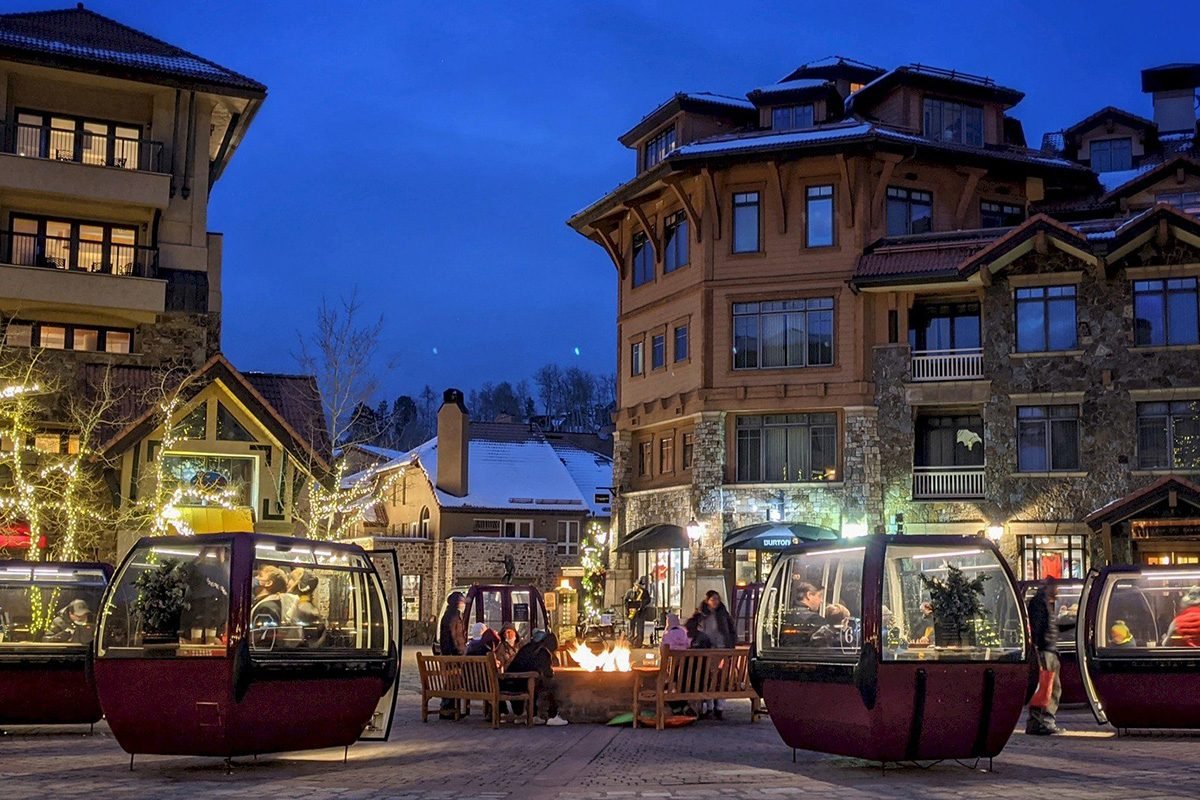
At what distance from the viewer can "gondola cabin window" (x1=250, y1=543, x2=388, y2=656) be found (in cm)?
1240

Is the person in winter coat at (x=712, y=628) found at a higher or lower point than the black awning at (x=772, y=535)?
lower

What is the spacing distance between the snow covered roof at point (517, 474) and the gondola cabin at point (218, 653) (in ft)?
140

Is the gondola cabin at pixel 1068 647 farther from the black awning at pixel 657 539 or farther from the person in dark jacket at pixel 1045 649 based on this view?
the black awning at pixel 657 539

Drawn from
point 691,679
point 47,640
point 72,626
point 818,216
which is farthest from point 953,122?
point 47,640

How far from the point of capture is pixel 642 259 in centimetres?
4531

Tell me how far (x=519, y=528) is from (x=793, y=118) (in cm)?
2212

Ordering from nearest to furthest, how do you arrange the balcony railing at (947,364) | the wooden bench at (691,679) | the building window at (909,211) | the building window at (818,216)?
1. the wooden bench at (691,679)
2. the balcony railing at (947,364)
3. the building window at (818,216)
4. the building window at (909,211)

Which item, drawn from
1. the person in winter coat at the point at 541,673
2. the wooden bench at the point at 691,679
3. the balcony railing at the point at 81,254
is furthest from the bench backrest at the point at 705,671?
the balcony railing at the point at 81,254

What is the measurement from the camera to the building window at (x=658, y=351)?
43469 mm

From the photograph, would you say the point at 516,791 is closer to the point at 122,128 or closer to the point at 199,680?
the point at 199,680

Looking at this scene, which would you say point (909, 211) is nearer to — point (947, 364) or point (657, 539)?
point (947, 364)

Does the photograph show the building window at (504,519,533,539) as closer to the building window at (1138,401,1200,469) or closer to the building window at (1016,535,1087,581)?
the building window at (1016,535,1087,581)

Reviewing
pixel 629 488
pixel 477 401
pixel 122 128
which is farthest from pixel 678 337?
pixel 477 401

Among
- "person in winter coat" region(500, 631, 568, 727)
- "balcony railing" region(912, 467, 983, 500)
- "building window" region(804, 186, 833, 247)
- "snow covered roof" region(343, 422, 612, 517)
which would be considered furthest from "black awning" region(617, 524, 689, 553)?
"person in winter coat" region(500, 631, 568, 727)
